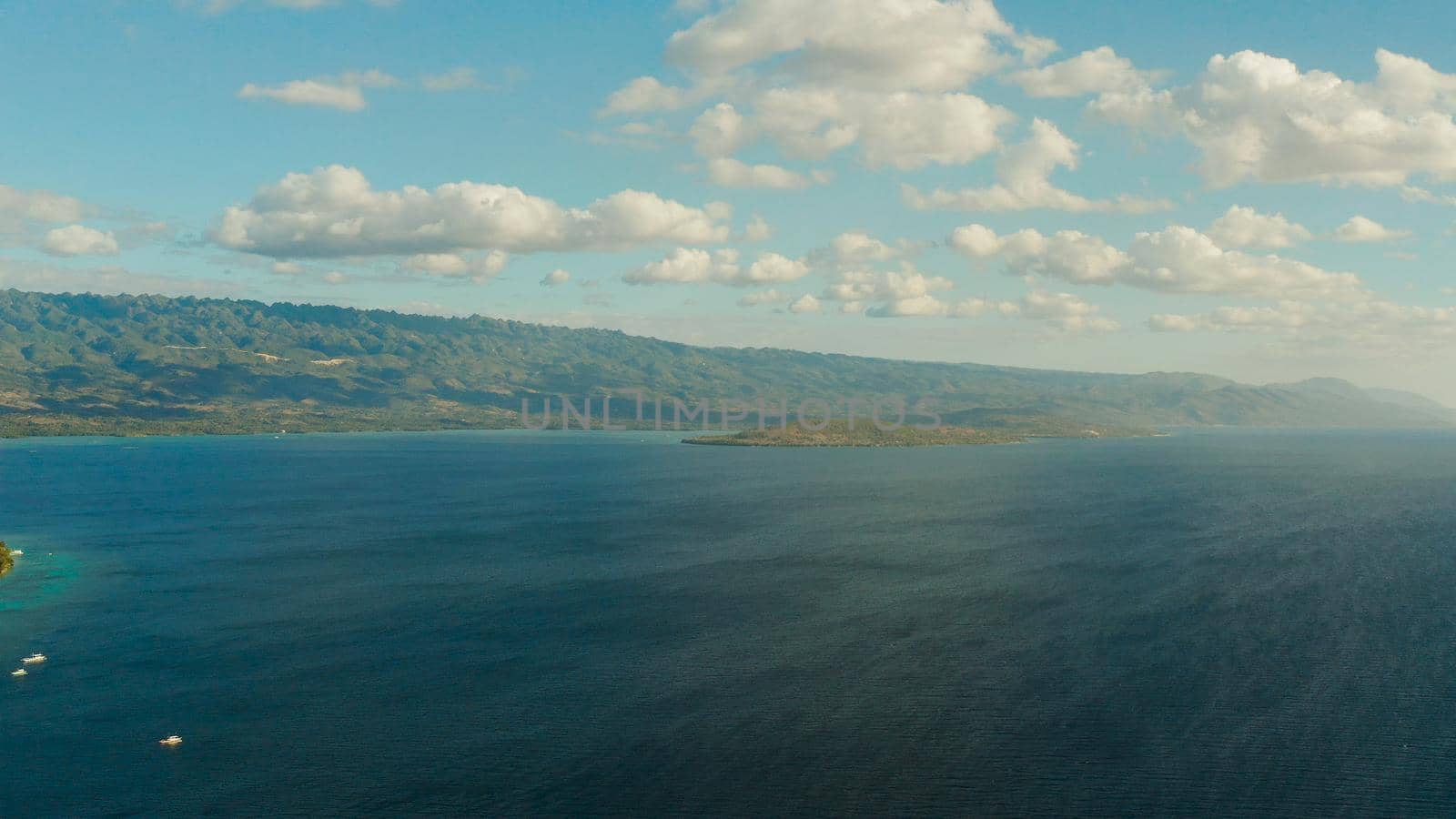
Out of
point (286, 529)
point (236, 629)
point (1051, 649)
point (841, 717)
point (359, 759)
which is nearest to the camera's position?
point (359, 759)

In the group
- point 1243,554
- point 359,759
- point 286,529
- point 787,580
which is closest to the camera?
point 359,759

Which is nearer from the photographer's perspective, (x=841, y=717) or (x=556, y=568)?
(x=841, y=717)

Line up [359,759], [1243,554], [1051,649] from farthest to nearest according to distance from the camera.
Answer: [1243,554]
[1051,649]
[359,759]

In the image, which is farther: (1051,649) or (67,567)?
(67,567)

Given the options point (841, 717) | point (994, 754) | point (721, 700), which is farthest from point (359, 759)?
point (994, 754)

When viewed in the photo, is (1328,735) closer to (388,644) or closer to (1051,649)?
(1051,649)

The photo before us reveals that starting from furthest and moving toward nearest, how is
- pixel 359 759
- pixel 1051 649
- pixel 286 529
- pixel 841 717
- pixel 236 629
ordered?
1. pixel 286 529
2. pixel 236 629
3. pixel 1051 649
4. pixel 841 717
5. pixel 359 759

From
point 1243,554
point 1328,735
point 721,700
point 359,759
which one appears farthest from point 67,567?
point 1243,554

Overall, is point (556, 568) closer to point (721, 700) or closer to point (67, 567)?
point (721, 700)
